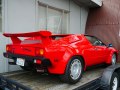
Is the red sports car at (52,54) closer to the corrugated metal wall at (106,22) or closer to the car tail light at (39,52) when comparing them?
the car tail light at (39,52)

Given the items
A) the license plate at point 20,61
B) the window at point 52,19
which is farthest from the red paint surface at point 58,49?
the window at point 52,19

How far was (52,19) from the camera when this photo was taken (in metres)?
7.52

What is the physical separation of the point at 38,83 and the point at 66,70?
644 mm

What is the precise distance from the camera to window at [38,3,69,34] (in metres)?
6.95

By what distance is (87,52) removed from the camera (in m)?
4.46

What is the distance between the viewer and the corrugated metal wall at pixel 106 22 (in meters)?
8.78

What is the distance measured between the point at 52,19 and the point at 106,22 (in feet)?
10.2

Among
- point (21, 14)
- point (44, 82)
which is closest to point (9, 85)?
point (44, 82)

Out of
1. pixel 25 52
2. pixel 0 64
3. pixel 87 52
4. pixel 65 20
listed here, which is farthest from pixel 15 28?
pixel 65 20

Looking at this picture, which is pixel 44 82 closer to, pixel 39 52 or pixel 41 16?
pixel 39 52

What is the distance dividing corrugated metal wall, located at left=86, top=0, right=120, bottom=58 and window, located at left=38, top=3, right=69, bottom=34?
189 centimetres

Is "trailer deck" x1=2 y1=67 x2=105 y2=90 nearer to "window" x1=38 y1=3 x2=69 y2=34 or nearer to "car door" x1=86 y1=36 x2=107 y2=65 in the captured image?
"car door" x1=86 y1=36 x2=107 y2=65

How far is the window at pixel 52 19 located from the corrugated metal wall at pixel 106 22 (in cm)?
189

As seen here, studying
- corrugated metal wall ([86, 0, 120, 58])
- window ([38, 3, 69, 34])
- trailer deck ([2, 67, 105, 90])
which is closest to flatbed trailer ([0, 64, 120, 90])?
trailer deck ([2, 67, 105, 90])
